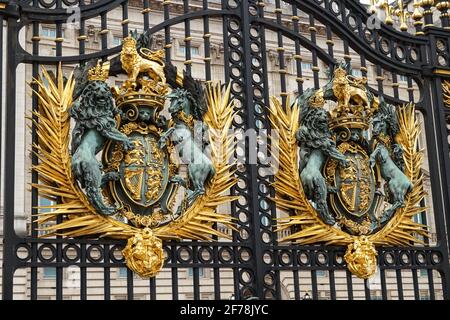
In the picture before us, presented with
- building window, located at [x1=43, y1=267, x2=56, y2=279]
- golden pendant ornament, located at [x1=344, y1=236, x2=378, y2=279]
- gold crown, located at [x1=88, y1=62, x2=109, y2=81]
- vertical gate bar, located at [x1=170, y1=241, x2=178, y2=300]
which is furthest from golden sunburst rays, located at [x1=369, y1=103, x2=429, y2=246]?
building window, located at [x1=43, y1=267, x2=56, y2=279]

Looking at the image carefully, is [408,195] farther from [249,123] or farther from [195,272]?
[195,272]

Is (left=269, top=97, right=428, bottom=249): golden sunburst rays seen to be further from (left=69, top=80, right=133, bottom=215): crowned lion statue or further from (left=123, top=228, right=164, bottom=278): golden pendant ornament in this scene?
(left=69, top=80, right=133, bottom=215): crowned lion statue

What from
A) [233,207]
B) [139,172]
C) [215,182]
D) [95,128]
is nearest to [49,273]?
[233,207]

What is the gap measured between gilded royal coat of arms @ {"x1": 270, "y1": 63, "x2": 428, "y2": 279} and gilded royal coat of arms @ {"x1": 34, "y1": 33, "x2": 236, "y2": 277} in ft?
2.60

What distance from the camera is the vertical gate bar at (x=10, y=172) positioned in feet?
23.0

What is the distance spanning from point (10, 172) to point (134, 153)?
1186 mm

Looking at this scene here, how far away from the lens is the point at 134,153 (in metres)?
7.65

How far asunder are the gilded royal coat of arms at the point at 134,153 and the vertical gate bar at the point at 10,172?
9.2 inches

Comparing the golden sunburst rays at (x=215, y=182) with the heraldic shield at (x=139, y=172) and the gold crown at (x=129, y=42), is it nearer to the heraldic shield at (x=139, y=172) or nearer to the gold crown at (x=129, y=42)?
the heraldic shield at (x=139, y=172)

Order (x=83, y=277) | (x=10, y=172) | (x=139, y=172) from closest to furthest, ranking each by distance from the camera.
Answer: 1. (x=10, y=172)
2. (x=83, y=277)
3. (x=139, y=172)

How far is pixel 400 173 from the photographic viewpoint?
899 centimetres

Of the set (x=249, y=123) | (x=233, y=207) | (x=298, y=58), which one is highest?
(x=298, y=58)

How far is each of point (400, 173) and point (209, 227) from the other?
2.48 meters
